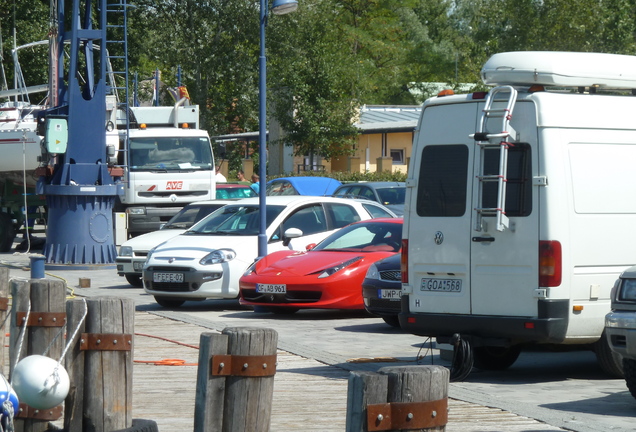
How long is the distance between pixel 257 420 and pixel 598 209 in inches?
197

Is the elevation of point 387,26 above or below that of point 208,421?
above

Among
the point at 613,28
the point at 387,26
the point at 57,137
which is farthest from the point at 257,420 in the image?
the point at 387,26

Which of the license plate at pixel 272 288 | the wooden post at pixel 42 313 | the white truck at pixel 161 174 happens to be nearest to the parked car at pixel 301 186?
the white truck at pixel 161 174

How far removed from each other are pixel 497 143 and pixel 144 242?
1051 centimetres

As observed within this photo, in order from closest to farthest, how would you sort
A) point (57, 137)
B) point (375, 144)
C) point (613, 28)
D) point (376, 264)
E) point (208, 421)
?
point (208, 421) < point (376, 264) < point (57, 137) < point (613, 28) < point (375, 144)

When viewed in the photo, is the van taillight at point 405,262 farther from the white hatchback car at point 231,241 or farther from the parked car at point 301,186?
the parked car at point 301,186

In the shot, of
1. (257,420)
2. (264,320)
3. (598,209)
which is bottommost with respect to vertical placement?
(264,320)

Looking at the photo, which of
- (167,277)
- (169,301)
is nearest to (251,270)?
(167,277)

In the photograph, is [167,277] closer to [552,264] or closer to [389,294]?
[389,294]

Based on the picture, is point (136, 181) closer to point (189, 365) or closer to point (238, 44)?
point (189, 365)

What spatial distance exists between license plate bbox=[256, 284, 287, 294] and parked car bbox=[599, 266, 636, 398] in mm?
6910

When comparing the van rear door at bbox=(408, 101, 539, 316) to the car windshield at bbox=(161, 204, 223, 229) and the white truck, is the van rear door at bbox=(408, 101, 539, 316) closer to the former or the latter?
the car windshield at bbox=(161, 204, 223, 229)

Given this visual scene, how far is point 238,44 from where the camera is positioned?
167ft

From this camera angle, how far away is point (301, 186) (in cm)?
3434
